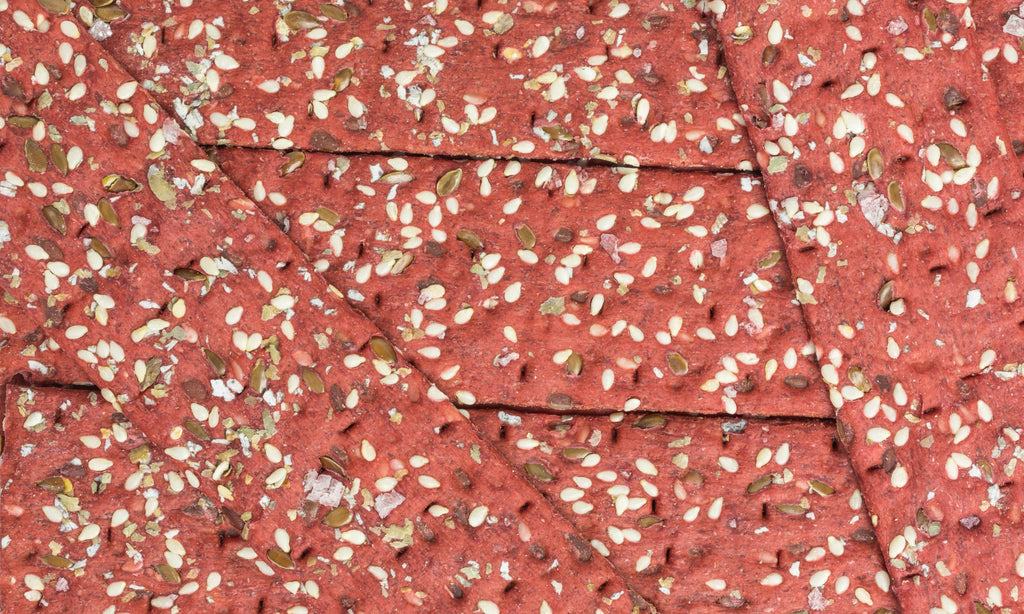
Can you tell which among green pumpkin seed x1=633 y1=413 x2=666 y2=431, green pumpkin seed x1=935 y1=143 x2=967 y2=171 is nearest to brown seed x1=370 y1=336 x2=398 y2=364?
green pumpkin seed x1=633 y1=413 x2=666 y2=431

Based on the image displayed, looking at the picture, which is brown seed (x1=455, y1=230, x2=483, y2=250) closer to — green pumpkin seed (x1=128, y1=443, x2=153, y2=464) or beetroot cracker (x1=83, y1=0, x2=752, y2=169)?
beetroot cracker (x1=83, y1=0, x2=752, y2=169)

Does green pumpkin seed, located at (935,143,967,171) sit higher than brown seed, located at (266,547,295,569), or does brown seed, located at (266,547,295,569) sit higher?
green pumpkin seed, located at (935,143,967,171)

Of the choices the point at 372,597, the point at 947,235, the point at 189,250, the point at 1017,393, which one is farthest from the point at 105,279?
the point at 1017,393

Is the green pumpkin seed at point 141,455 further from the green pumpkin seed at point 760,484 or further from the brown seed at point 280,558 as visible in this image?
the green pumpkin seed at point 760,484

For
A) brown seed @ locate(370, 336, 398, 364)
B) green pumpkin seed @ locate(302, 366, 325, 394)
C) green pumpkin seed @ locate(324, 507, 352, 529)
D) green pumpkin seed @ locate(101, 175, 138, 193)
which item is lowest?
green pumpkin seed @ locate(324, 507, 352, 529)

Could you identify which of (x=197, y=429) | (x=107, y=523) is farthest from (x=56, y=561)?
(x=197, y=429)

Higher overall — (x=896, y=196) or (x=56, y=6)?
(x=56, y=6)

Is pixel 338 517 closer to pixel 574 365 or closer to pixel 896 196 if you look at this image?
pixel 574 365
